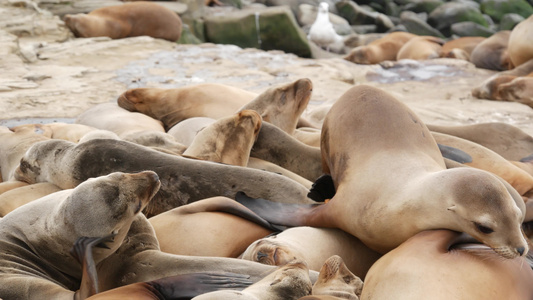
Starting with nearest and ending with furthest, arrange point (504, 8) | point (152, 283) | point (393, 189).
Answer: point (152, 283) → point (393, 189) → point (504, 8)

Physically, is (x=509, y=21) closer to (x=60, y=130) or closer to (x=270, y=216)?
(x=60, y=130)

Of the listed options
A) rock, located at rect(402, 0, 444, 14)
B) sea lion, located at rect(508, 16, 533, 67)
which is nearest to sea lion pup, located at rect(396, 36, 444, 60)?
sea lion, located at rect(508, 16, 533, 67)

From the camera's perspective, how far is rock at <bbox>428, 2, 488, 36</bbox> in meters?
20.9

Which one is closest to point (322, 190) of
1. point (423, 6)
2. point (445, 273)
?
point (445, 273)

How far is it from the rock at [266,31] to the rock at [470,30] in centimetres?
864

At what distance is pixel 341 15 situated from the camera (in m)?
21.2

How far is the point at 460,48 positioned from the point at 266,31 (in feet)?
11.8

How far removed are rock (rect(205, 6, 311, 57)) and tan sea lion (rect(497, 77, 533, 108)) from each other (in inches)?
207

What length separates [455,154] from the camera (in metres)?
4.39

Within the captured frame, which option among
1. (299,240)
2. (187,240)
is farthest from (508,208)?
(187,240)

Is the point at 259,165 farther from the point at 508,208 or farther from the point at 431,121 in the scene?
the point at 431,121

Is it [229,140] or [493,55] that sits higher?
[229,140]

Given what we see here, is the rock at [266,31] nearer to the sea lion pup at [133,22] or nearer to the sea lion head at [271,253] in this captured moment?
the sea lion pup at [133,22]

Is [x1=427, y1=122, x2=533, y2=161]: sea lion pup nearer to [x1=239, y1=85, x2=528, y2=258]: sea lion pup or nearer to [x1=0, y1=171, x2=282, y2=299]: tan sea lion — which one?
[x1=239, y1=85, x2=528, y2=258]: sea lion pup
